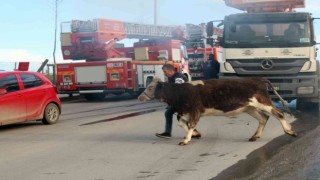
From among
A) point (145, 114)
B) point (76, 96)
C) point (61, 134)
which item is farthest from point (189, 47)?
point (61, 134)

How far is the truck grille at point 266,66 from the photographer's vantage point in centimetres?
1227

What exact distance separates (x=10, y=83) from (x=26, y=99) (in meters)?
0.52

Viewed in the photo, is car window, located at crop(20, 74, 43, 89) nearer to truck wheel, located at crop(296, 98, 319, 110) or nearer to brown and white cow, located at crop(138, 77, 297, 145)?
brown and white cow, located at crop(138, 77, 297, 145)

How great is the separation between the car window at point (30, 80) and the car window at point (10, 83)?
231 millimetres

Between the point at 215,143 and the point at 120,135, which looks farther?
the point at 120,135

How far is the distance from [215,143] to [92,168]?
2659 millimetres

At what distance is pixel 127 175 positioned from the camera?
6023 mm

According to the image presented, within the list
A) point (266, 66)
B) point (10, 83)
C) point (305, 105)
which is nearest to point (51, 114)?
point (10, 83)

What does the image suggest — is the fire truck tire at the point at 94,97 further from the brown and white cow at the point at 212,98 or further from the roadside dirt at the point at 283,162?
the roadside dirt at the point at 283,162

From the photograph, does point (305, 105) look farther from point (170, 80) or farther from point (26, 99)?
point (26, 99)

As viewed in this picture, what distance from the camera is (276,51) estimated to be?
40.4 ft

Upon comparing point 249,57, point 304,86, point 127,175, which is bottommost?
point 127,175

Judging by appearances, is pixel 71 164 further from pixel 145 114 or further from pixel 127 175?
pixel 145 114

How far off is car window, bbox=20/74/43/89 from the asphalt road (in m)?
1.02
